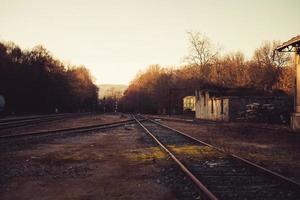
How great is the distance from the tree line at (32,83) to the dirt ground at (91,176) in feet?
158

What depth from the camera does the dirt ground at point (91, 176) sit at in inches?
246

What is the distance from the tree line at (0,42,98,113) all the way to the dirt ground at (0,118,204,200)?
158 feet

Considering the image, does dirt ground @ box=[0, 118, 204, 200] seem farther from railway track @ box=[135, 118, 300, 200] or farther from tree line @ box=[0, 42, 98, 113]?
tree line @ box=[0, 42, 98, 113]

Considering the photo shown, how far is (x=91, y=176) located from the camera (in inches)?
311

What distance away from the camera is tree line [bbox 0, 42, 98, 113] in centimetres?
5775

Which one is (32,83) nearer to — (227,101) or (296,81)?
(227,101)

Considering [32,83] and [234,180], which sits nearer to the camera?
[234,180]

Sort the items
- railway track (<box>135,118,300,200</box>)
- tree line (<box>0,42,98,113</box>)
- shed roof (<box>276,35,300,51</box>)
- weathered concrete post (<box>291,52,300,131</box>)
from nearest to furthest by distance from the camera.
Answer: railway track (<box>135,118,300,200</box>) < shed roof (<box>276,35,300,51</box>) < weathered concrete post (<box>291,52,300,131</box>) < tree line (<box>0,42,98,113</box>)

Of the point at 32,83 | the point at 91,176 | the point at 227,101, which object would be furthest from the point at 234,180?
the point at 32,83

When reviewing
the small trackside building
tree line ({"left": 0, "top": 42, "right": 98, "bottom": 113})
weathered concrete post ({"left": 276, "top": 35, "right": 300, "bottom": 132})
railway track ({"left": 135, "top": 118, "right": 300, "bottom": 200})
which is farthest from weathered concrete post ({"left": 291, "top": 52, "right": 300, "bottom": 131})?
tree line ({"left": 0, "top": 42, "right": 98, "bottom": 113})

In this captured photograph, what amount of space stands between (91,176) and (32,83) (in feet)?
199

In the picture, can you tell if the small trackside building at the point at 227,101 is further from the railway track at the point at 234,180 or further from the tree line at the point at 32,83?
the tree line at the point at 32,83

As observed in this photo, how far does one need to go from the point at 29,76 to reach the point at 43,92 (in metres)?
5.71

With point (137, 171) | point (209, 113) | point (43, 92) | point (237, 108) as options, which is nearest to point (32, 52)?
point (43, 92)
